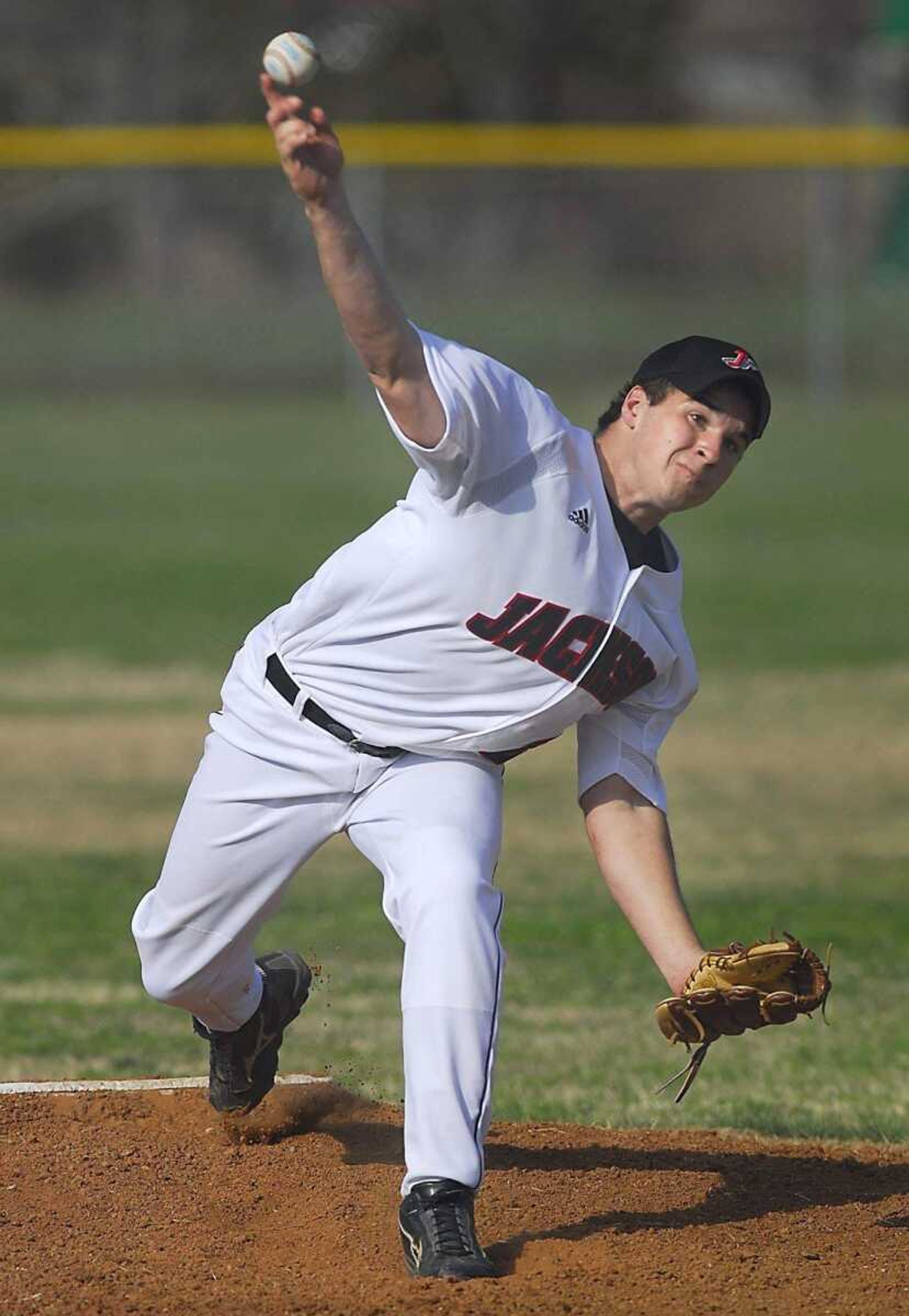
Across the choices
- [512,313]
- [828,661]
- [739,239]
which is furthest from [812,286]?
[828,661]

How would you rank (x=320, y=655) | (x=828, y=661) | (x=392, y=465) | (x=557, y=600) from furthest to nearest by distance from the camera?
(x=392, y=465) → (x=828, y=661) → (x=320, y=655) → (x=557, y=600)

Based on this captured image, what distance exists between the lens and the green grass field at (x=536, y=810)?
17.5 feet

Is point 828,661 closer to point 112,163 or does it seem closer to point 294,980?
point 294,980

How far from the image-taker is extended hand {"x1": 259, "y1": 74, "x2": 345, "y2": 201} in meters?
3.20

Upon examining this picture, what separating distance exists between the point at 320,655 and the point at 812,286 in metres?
20.4

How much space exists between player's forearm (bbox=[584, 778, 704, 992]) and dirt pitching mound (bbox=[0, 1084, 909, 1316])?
489 millimetres

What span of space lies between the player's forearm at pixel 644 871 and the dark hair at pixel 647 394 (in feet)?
2.14

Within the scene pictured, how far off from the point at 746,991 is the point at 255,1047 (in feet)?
3.91

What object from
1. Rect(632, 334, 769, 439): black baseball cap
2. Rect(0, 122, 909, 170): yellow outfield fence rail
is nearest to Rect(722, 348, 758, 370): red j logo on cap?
Rect(632, 334, 769, 439): black baseball cap

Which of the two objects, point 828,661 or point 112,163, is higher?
point 112,163

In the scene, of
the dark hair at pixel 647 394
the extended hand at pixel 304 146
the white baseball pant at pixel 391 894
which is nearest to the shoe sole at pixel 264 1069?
the white baseball pant at pixel 391 894

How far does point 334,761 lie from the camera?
3742 millimetres

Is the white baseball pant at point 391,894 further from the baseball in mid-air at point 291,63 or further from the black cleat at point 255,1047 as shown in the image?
the baseball in mid-air at point 291,63

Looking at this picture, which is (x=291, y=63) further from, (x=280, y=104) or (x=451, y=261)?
(x=451, y=261)
